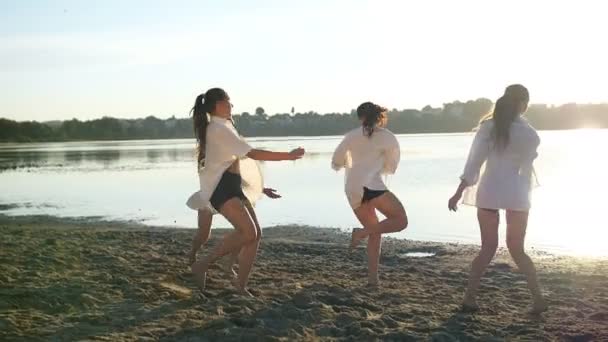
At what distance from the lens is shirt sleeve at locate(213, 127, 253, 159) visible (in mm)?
6160

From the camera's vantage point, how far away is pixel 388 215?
7.08 meters

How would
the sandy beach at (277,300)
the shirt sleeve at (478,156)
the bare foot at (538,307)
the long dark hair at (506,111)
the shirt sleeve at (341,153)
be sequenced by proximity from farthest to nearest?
the shirt sleeve at (341,153) → the bare foot at (538,307) → the shirt sleeve at (478,156) → the long dark hair at (506,111) → the sandy beach at (277,300)

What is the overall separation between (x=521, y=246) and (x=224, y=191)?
2655mm

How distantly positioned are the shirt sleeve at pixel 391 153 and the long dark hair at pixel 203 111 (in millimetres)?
1723

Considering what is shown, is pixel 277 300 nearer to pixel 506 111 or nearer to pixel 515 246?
pixel 515 246

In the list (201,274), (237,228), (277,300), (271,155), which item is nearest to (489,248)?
(277,300)

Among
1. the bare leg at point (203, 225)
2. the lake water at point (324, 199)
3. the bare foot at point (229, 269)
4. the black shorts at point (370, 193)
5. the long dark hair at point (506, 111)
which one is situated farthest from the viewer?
the lake water at point (324, 199)

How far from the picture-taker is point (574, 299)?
7039 mm

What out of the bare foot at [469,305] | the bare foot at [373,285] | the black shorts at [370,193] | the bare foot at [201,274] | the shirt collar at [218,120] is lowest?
the bare foot at [373,285]

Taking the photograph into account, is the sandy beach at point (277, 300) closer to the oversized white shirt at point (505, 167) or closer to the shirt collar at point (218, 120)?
the oversized white shirt at point (505, 167)

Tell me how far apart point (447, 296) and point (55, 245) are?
497 cm

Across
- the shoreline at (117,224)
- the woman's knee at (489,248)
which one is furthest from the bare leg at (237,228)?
the shoreline at (117,224)

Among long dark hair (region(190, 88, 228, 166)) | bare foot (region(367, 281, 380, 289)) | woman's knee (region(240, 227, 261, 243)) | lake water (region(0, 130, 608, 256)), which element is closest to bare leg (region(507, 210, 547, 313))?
bare foot (region(367, 281, 380, 289))

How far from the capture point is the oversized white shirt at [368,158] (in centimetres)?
702
